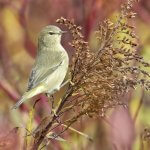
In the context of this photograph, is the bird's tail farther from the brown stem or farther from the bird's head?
the brown stem

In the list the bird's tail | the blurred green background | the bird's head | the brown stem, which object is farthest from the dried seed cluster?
the bird's head

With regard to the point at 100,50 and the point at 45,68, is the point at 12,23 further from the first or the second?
the point at 100,50

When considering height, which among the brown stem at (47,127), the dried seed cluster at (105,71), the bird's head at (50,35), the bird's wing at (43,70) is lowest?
the brown stem at (47,127)

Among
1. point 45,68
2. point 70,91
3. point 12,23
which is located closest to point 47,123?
point 70,91

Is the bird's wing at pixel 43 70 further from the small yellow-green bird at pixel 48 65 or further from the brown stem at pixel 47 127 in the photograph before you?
the brown stem at pixel 47 127

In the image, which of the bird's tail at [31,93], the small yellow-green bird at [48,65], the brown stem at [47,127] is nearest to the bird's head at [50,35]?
the small yellow-green bird at [48,65]

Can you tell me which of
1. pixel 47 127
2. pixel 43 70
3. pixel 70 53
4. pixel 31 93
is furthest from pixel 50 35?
pixel 47 127
